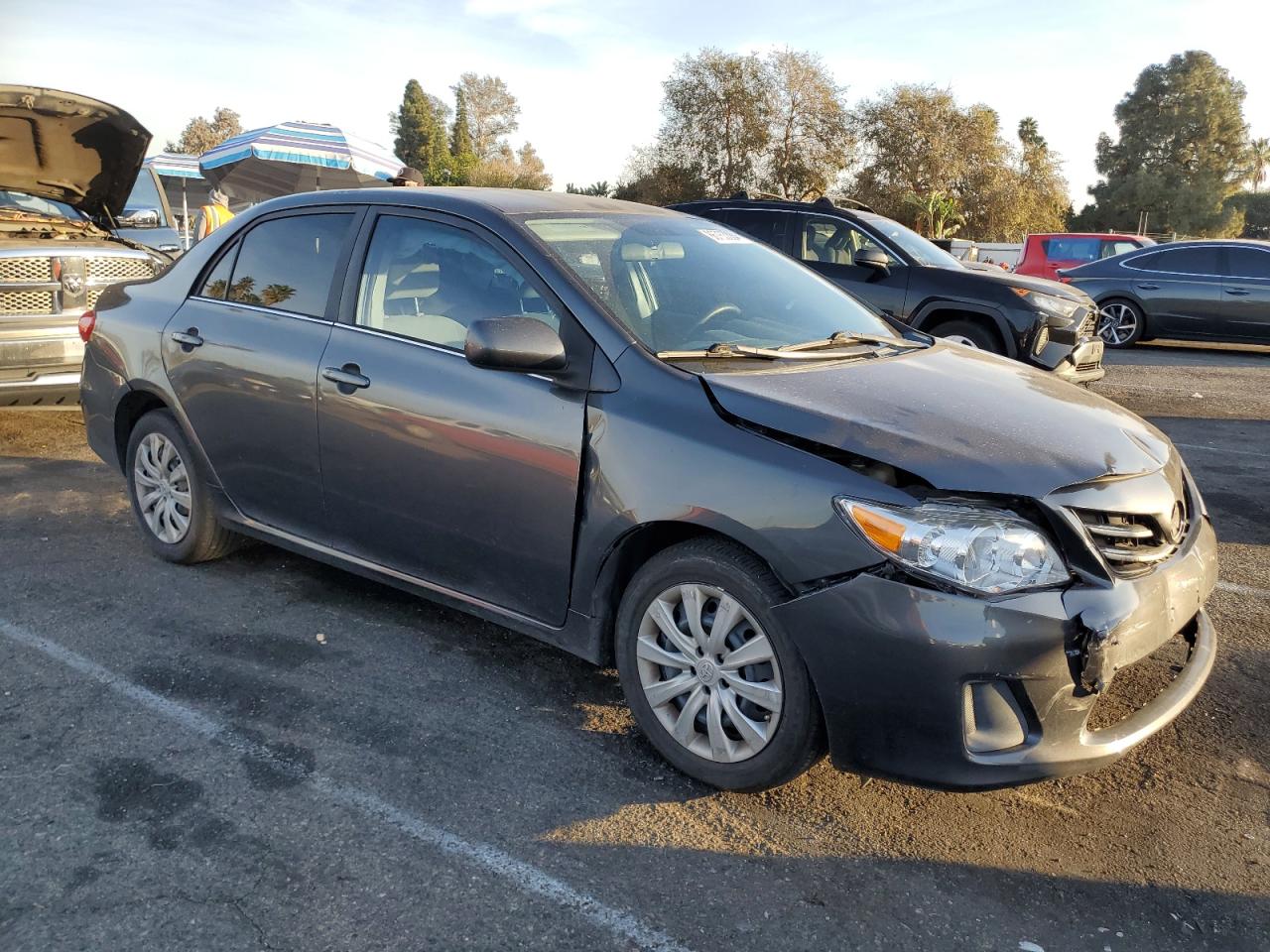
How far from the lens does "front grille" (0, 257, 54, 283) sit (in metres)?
6.76

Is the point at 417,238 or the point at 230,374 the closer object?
the point at 417,238

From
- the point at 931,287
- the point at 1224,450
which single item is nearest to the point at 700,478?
the point at 1224,450

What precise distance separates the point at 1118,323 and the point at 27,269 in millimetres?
12618

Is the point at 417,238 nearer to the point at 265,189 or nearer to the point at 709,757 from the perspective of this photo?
the point at 709,757

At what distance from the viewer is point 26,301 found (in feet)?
22.4

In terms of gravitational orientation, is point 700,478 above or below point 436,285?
below

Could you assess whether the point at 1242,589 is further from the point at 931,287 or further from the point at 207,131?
the point at 207,131

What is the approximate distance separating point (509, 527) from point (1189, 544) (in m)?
2.04

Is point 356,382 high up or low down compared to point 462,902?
up

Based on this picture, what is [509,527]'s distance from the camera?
3420mm

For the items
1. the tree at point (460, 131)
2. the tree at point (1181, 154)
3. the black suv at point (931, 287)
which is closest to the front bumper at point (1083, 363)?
the black suv at point (931, 287)

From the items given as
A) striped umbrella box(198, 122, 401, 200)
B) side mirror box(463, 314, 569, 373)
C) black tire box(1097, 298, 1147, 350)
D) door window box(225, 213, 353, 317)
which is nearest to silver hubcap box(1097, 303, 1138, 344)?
black tire box(1097, 298, 1147, 350)

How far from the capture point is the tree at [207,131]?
71.9m

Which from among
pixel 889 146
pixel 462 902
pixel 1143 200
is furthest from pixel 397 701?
pixel 1143 200
